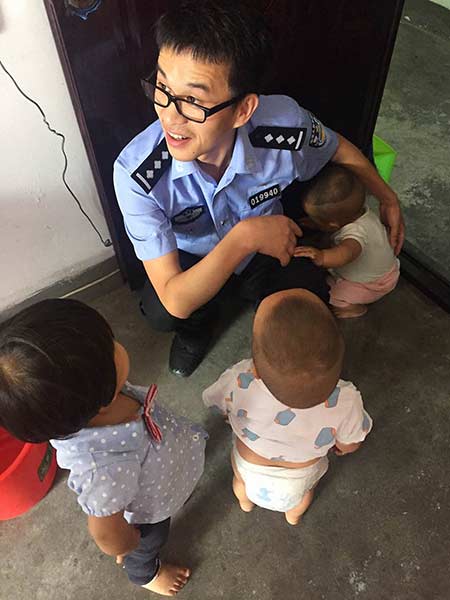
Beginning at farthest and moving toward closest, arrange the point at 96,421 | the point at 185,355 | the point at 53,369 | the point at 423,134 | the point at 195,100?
the point at 423,134
the point at 185,355
the point at 195,100
the point at 96,421
the point at 53,369

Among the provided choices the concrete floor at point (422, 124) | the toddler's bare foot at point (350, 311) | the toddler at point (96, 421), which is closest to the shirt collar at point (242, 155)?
the toddler at point (96, 421)

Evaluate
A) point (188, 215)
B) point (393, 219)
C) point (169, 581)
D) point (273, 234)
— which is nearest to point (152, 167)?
point (188, 215)

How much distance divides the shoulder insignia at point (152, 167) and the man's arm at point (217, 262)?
0.52 ft

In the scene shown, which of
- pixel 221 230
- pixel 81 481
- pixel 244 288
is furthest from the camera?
pixel 244 288

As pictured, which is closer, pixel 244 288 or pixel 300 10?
pixel 300 10

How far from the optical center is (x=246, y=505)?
1.31 m

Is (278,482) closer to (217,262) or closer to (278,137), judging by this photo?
(217,262)

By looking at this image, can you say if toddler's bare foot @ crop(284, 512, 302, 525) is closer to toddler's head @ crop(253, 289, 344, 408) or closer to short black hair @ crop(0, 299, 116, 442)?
toddler's head @ crop(253, 289, 344, 408)

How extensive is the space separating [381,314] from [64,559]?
3.58 feet

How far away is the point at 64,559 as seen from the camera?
4.17 feet

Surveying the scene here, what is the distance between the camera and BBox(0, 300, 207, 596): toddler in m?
0.70

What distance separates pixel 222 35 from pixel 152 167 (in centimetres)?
32

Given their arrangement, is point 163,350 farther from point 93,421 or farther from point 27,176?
point 93,421

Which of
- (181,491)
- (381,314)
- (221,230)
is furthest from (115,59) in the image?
(381,314)
